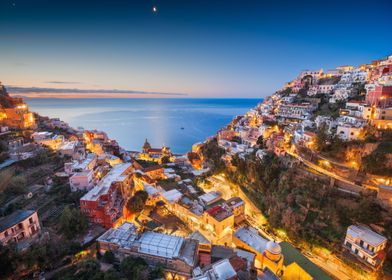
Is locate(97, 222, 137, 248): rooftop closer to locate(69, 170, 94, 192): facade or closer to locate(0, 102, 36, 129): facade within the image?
locate(69, 170, 94, 192): facade

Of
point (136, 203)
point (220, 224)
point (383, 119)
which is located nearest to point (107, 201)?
point (136, 203)

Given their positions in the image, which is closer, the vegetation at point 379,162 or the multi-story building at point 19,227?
the multi-story building at point 19,227

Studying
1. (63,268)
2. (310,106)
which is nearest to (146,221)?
(63,268)

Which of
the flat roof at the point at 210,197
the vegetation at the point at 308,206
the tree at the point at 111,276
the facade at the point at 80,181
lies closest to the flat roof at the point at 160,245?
the tree at the point at 111,276

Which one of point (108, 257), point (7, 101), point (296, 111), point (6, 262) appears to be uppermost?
point (296, 111)

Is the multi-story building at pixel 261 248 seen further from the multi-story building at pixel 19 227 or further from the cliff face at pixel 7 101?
the cliff face at pixel 7 101

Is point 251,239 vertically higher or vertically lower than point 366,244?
lower

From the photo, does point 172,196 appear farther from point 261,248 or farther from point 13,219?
point 13,219
